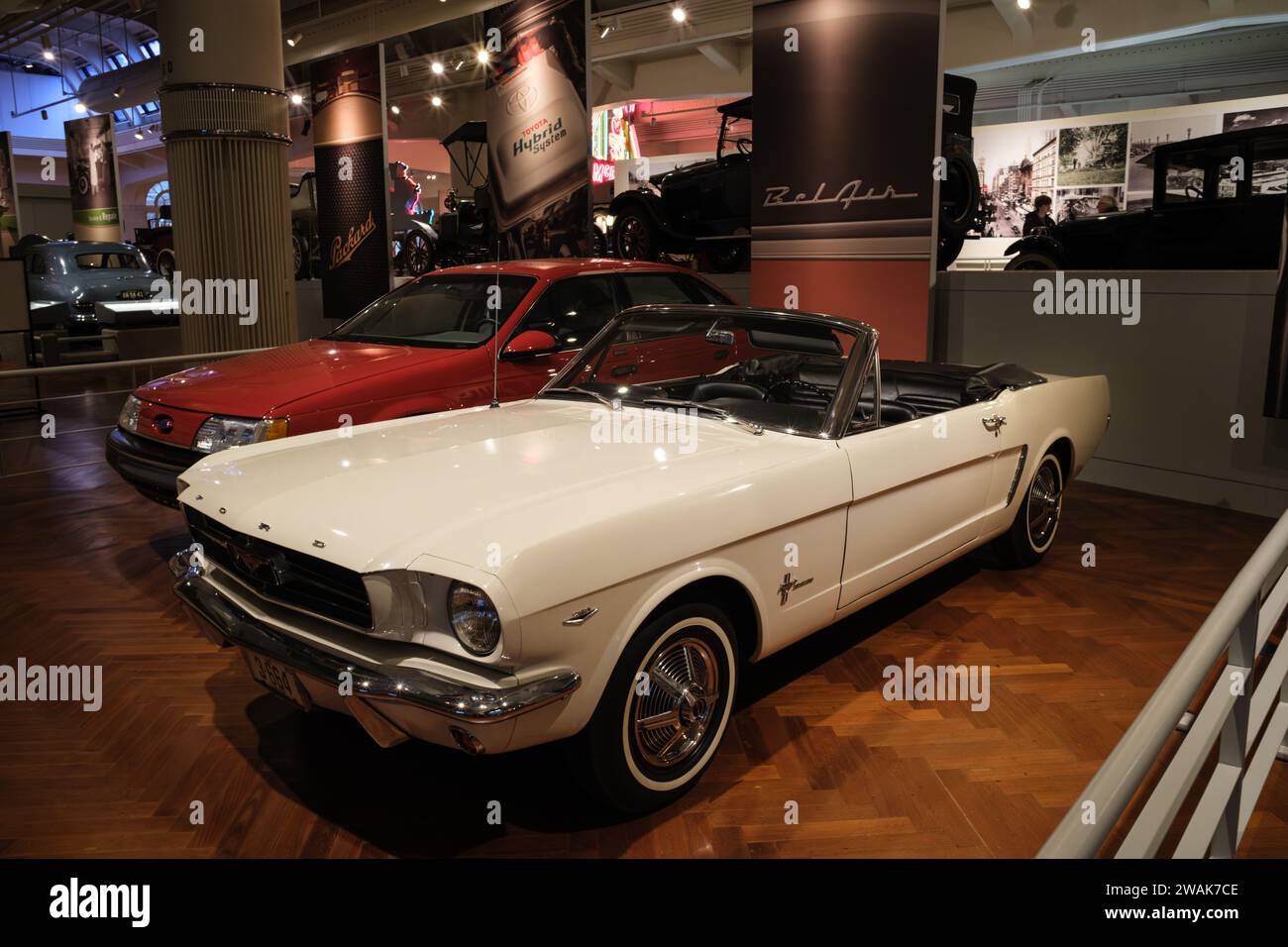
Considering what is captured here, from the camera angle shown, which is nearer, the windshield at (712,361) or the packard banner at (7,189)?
the windshield at (712,361)

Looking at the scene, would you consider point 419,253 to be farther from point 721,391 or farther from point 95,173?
point 721,391

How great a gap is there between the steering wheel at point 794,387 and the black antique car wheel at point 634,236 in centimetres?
650

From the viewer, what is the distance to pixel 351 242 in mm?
10859

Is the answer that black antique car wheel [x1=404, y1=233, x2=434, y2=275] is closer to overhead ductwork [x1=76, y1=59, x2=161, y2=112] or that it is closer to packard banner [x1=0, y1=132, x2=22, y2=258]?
packard banner [x1=0, y1=132, x2=22, y2=258]

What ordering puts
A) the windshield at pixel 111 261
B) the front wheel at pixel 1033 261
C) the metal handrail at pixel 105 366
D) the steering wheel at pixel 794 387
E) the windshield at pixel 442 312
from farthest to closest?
the windshield at pixel 111 261 → the front wheel at pixel 1033 261 → the metal handrail at pixel 105 366 → the windshield at pixel 442 312 → the steering wheel at pixel 794 387

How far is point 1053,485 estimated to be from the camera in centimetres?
442

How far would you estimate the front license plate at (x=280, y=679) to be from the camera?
2.34 m

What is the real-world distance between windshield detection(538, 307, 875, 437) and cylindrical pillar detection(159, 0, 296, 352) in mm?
4201

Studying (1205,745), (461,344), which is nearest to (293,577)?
(1205,745)

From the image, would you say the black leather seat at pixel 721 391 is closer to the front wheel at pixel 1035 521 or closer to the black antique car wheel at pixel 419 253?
the front wheel at pixel 1035 521

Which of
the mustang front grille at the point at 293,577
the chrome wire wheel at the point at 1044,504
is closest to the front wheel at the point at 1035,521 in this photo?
the chrome wire wheel at the point at 1044,504
